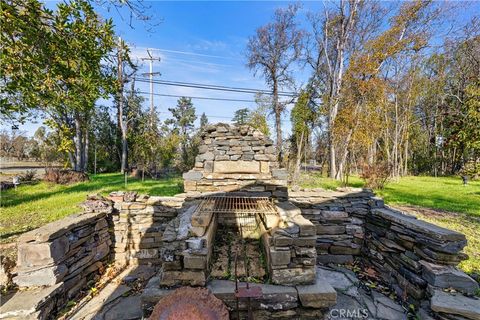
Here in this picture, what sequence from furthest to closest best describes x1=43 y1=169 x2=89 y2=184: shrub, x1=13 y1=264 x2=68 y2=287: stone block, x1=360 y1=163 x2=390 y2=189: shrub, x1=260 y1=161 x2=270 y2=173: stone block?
x1=43 y1=169 x2=89 y2=184: shrub → x1=360 y1=163 x2=390 y2=189: shrub → x1=260 y1=161 x2=270 y2=173: stone block → x1=13 y1=264 x2=68 y2=287: stone block

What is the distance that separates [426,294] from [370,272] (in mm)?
1049

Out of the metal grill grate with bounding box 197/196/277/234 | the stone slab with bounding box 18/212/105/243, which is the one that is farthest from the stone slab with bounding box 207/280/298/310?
the stone slab with bounding box 18/212/105/243

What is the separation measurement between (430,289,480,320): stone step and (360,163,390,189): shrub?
7332 millimetres

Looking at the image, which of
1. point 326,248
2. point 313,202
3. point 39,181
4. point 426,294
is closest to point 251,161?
point 313,202

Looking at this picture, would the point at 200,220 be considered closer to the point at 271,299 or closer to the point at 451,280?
the point at 271,299

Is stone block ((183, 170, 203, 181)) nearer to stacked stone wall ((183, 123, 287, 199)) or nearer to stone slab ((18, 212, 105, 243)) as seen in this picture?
stacked stone wall ((183, 123, 287, 199))

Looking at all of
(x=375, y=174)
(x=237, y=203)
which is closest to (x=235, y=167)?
(x=237, y=203)

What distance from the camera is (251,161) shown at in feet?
14.4

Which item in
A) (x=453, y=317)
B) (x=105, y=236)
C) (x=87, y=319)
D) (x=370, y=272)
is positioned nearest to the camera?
(x=453, y=317)

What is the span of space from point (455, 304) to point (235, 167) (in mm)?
3460

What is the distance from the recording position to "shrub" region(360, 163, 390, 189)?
9055mm

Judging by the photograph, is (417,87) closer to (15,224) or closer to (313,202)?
(313,202)

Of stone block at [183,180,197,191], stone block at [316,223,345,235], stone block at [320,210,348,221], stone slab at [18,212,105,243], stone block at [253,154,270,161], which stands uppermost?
stone block at [253,154,270,161]

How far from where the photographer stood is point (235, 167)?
4.36m
